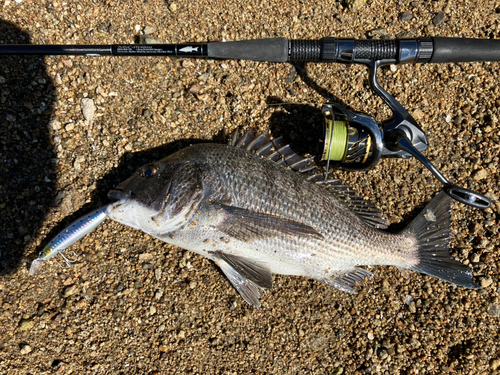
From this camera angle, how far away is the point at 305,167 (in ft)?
9.50

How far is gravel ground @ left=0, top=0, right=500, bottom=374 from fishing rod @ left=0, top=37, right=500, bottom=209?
1.17 feet

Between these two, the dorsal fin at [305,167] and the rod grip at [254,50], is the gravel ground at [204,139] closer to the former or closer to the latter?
the dorsal fin at [305,167]

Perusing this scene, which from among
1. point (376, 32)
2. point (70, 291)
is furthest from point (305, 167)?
point (70, 291)

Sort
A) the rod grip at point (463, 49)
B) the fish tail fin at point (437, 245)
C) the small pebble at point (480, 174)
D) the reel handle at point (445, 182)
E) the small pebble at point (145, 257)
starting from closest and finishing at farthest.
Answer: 1. the reel handle at point (445, 182)
2. the rod grip at point (463, 49)
3. the fish tail fin at point (437, 245)
4. the small pebble at point (145, 257)
5. the small pebble at point (480, 174)

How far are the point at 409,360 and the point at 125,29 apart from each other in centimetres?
376

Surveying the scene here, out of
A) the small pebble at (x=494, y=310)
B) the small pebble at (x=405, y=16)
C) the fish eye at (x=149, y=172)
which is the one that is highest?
the small pebble at (x=405, y=16)

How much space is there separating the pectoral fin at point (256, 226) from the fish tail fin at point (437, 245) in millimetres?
952

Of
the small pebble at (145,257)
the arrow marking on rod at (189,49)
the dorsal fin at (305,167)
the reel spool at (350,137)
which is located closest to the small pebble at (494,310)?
the dorsal fin at (305,167)

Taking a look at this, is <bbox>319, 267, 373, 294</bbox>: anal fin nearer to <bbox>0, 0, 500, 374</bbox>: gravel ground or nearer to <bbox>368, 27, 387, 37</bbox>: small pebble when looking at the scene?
<bbox>0, 0, 500, 374</bbox>: gravel ground

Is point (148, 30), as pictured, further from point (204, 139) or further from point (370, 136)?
point (370, 136)

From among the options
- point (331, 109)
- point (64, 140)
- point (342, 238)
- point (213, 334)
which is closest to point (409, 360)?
point (342, 238)

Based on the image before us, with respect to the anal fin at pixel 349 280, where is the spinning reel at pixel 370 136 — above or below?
above

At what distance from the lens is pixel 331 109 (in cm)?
270

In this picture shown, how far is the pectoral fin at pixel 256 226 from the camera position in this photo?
2602mm
